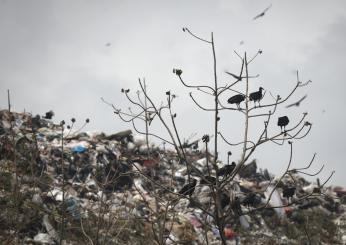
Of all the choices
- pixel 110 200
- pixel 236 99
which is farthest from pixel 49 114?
pixel 236 99

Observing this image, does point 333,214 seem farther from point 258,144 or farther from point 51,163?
point 258,144

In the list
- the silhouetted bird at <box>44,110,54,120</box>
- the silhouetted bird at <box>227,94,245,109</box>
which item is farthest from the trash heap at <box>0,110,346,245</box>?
the silhouetted bird at <box>227,94,245,109</box>

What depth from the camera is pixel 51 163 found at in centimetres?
766

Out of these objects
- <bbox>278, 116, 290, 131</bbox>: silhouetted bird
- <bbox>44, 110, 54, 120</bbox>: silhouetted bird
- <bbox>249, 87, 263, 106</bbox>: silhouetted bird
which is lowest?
<bbox>278, 116, 290, 131</bbox>: silhouetted bird

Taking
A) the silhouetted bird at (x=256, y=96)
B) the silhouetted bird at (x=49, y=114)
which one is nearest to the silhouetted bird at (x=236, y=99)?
the silhouetted bird at (x=256, y=96)

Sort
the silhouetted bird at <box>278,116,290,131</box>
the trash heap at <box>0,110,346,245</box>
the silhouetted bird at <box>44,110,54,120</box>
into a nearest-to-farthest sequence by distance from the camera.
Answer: the silhouetted bird at <box>278,116,290,131</box> < the trash heap at <box>0,110,346,245</box> < the silhouetted bird at <box>44,110,54,120</box>

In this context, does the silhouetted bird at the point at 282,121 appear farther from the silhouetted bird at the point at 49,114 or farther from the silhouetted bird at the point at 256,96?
the silhouetted bird at the point at 49,114

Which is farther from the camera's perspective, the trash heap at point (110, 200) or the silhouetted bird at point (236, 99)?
the trash heap at point (110, 200)

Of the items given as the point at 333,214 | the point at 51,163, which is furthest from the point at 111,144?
the point at 333,214

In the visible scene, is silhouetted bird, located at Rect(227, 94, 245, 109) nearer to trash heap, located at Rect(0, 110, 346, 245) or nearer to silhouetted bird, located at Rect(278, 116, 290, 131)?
silhouetted bird, located at Rect(278, 116, 290, 131)

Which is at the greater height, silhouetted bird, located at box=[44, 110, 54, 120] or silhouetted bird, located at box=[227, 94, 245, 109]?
silhouetted bird, located at box=[44, 110, 54, 120]

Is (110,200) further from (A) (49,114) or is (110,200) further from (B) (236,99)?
(A) (49,114)

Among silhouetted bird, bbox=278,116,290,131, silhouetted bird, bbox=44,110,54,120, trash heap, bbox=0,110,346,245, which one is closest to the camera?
silhouetted bird, bbox=278,116,290,131

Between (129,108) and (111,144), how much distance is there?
7544 mm
